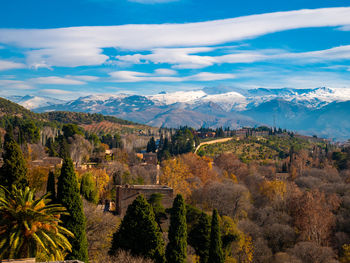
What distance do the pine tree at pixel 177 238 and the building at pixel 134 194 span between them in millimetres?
10716

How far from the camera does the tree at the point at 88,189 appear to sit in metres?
36.4

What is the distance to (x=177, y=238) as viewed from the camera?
2181 cm

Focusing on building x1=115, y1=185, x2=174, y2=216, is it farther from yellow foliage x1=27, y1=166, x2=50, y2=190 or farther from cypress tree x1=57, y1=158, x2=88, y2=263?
cypress tree x1=57, y1=158, x2=88, y2=263

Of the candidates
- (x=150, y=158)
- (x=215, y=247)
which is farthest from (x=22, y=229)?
(x=150, y=158)

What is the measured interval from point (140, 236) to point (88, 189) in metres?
16.5

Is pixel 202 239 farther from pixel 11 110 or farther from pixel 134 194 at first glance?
pixel 11 110

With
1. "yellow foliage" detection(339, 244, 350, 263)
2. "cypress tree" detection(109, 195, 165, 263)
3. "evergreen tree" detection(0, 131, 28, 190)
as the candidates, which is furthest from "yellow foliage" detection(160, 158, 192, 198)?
"evergreen tree" detection(0, 131, 28, 190)

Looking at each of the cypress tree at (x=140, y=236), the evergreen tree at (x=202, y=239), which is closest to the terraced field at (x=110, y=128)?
the evergreen tree at (x=202, y=239)

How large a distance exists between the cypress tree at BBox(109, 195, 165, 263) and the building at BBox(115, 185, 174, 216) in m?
10.3

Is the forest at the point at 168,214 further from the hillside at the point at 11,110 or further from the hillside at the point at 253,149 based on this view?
the hillside at the point at 11,110

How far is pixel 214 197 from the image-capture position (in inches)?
1654

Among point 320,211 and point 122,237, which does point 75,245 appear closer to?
point 122,237

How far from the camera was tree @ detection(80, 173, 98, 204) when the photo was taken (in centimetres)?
3641

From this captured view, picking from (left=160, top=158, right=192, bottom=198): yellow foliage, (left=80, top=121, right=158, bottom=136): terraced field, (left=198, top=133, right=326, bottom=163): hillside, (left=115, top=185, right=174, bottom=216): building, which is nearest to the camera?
(left=115, top=185, right=174, bottom=216): building
